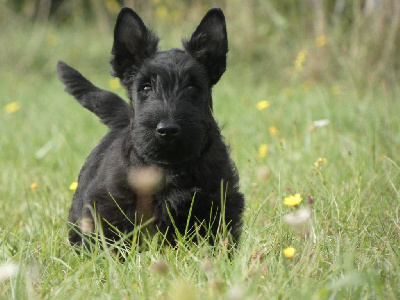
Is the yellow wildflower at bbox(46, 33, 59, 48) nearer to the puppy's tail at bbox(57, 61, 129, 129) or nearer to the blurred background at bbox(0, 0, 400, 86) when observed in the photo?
the blurred background at bbox(0, 0, 400, 86)

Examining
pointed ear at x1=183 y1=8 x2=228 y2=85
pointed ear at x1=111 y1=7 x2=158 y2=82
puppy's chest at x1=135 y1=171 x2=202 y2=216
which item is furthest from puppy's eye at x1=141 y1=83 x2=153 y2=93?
puppy's chest at x1=135 y1=171 x2=202 y2=216

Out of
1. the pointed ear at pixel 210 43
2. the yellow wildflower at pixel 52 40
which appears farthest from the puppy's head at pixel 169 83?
the yellow wildflower at pixel 52 40

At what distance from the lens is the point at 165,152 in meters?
2.50

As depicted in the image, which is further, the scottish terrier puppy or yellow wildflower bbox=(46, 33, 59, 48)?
yellow wildflower bbox=(46, 33, 59, 48)

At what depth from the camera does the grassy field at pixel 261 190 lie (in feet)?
6.15

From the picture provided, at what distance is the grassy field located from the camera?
187cm

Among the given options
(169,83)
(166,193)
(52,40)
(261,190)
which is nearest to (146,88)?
(169,83)

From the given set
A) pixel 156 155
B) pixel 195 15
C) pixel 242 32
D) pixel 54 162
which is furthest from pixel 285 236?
pixel 195 15

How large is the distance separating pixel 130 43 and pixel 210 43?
1.25ft

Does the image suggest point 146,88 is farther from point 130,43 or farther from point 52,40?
point 52,40

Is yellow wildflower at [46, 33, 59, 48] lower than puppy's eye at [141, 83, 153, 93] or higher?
higher

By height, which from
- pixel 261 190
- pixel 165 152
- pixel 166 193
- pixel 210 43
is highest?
pixel 210 43

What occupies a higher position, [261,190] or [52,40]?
[52,40]

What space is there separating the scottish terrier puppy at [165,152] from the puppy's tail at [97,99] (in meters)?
0.12
